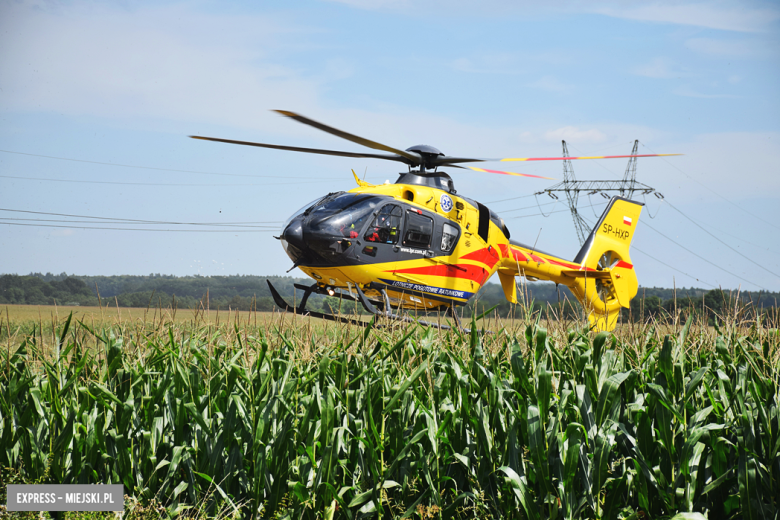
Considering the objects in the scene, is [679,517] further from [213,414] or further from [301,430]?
[213,414]

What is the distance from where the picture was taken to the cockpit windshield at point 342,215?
36.9ft

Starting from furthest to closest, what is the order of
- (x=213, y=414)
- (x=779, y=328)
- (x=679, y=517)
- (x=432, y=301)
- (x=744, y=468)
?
(x=432, y=301) → (x=779, y=328) → (x=213, y=414) → (x=744, y=468) → (x=679, y=517)

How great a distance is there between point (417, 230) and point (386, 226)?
792 millimetres

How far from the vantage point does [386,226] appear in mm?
11781

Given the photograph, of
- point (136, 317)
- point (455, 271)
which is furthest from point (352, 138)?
point (136, 317)

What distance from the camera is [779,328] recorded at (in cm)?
607

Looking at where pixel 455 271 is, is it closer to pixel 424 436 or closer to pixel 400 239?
pixel 400 239

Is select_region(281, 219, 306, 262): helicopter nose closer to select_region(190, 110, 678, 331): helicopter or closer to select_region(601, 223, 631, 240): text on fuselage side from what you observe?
select_region(190, 110, 678, 331): helicopter

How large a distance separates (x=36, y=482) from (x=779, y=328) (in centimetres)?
763

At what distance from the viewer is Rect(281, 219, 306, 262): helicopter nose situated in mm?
11555

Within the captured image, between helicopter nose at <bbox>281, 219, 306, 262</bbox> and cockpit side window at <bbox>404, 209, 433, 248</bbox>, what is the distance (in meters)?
2.29

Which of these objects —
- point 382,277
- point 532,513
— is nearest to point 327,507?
point 532,513

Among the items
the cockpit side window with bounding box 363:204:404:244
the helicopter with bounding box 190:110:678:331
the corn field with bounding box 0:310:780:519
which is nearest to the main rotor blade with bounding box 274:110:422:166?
the helicopter with bounding box 190:110:678:331

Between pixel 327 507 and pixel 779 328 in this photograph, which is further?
pixel 779 328
